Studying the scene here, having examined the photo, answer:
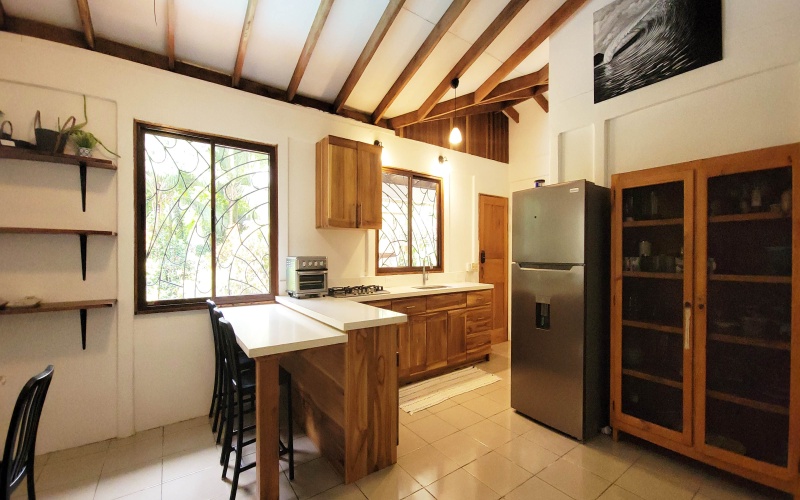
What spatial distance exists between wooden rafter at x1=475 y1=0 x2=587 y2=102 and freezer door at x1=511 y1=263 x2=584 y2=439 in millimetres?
2066

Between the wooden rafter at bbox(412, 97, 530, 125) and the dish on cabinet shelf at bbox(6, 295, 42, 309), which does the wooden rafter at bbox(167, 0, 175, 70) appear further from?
the wooden rafter at bbox(412, 97, 530, 125)

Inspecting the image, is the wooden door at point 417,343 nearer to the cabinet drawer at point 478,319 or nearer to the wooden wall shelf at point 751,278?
the cabinet drawer at point 478,319

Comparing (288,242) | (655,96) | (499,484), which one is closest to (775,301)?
(655,96)

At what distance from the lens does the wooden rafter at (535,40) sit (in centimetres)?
281

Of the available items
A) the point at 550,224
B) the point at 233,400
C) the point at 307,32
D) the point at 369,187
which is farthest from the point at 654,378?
the point at 307,32

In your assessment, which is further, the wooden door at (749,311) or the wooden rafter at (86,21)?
the wooden rafter at (86,21)

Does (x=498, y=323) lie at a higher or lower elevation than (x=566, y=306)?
lower

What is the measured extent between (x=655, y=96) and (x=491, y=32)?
143cm

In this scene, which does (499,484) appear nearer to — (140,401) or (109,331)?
(140,401)

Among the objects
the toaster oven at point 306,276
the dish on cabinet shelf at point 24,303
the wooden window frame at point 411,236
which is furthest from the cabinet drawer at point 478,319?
the dish on cabinet shelf at point 24,303

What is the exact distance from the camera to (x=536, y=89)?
4.33 metres

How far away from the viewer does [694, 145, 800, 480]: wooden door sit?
5.87 feet

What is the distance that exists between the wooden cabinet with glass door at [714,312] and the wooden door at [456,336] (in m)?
1.72

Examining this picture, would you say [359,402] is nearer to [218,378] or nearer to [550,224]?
[218,378]
